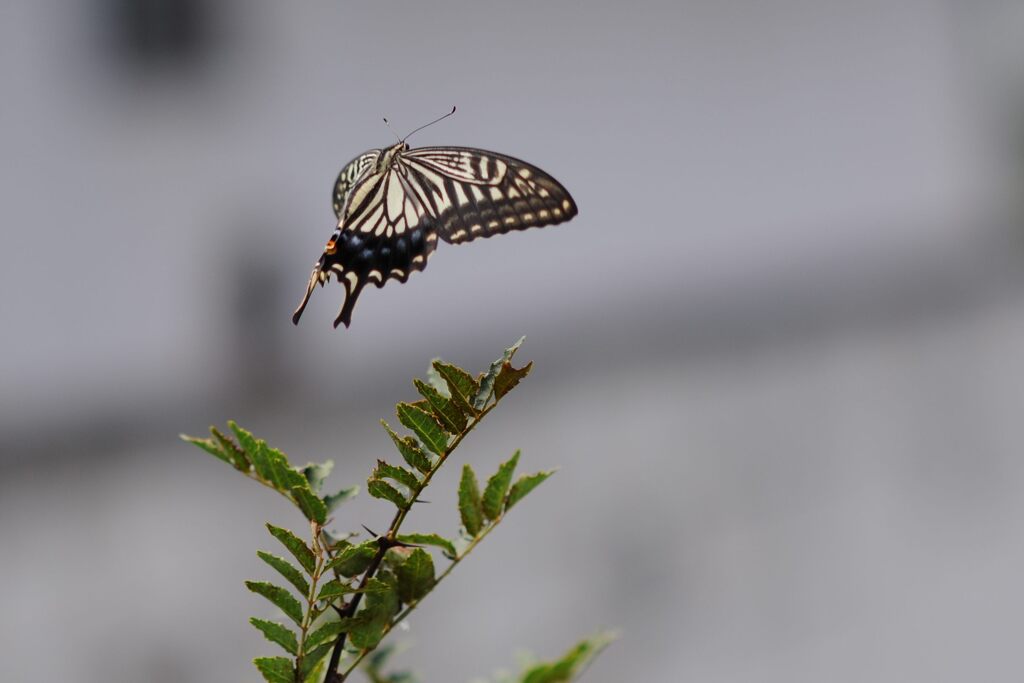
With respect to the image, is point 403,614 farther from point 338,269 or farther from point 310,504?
point 338,269

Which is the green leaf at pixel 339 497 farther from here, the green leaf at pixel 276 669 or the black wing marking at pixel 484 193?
the black wing marking at pixel 484 193

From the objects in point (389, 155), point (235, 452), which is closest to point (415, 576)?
point (235, 452)

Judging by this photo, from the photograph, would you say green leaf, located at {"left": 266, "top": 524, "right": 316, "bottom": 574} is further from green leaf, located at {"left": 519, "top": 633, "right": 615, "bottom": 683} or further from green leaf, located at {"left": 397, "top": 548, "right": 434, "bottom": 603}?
green leaf, located at {"left": 519, "top": 633, "right": 615, "bottom": 683}

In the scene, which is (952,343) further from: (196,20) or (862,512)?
(196,20)

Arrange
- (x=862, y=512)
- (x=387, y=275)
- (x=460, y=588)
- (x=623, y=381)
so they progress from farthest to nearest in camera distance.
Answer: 1. (x=862, y=512)
2. (x=623, y=381)
3. (x=460, y=588)
4. (x=387, y=275)

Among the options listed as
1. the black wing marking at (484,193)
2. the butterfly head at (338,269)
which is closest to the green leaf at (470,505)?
the butterfly head at (338,269)

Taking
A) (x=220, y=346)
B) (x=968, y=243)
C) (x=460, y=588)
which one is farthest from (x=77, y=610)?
(x=968, y=243)
